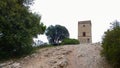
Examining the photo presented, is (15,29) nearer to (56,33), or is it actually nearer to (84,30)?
(56,33)

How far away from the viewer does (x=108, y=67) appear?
762 inches

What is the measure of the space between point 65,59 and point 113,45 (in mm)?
3907

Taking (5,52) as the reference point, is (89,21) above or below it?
above

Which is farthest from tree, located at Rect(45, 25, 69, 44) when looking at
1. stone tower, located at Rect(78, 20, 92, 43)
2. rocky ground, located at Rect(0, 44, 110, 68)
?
rocky ground, located at Rect(0, 44, 110, 68)

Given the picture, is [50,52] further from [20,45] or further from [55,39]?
[55,39]

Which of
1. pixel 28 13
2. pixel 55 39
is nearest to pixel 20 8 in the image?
pixel 28 13

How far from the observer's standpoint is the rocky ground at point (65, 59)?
19998mm

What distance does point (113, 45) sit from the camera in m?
17.9

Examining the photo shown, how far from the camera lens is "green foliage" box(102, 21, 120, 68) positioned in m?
17.8

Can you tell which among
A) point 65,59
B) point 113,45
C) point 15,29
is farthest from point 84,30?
point 113,45

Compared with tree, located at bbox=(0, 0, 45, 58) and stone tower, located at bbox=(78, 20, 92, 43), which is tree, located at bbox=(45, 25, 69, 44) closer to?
stone tower, located at bbox=(78, 20, 92, 43)

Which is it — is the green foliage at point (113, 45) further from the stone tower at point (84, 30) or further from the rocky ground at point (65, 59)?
the stone tower at point (84, 30)

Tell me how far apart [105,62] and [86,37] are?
50.4 ft

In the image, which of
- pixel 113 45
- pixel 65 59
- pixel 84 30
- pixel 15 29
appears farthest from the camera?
pixel 84 30
